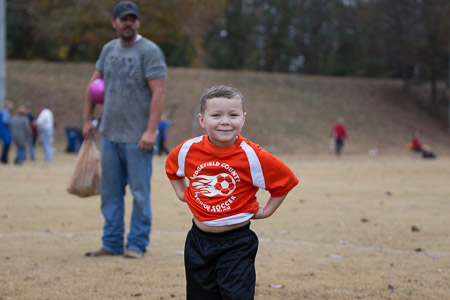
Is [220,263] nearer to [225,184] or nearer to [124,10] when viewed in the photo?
[225,184]

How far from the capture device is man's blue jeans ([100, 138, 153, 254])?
579 centimetres

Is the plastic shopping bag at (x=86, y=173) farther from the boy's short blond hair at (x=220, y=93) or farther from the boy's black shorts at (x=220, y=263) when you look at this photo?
the boy's short blond hair at (x=220, y=93)

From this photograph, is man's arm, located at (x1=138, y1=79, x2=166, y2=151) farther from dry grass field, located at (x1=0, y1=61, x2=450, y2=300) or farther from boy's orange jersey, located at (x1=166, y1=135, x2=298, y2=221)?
boy's orange jersey, located at (x1=166, y1=135, x2=298, y2=221)

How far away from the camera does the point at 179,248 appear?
6391 mm

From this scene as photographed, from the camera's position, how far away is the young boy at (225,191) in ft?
11.0

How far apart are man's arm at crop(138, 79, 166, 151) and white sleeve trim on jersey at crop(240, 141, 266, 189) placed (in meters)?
2.42

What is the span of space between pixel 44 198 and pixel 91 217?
2397 mm

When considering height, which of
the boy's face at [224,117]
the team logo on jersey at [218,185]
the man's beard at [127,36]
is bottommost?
the team logo on jersey at [218,185]

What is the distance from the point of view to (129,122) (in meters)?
5.77

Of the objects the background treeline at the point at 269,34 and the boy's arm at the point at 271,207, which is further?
the background treeline at the point at 269,34

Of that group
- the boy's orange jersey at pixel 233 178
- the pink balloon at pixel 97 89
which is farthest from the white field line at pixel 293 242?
the boy's orange jersey at pixel 233 178

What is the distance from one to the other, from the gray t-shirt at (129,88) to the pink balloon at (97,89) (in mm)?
122

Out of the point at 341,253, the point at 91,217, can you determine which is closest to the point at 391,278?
the point at 341,253

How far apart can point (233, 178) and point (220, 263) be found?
0.50 metres
